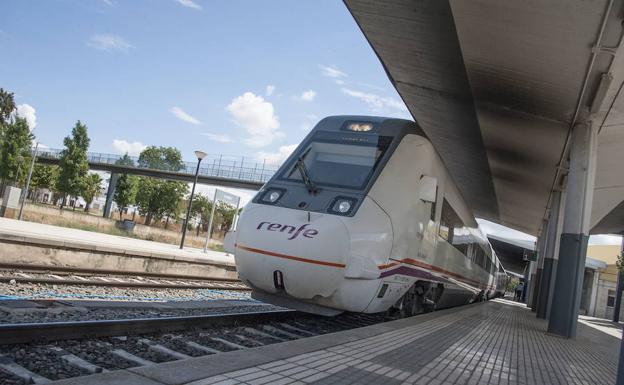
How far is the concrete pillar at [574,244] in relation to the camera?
1166cm

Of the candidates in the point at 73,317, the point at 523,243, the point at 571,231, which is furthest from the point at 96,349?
the point at 523,243

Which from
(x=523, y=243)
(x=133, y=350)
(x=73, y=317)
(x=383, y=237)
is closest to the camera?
(x=133, y=350)

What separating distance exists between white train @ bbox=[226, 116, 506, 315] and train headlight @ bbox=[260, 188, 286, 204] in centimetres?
2

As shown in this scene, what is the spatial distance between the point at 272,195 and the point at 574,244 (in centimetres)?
800

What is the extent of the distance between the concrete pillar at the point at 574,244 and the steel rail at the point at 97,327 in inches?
319

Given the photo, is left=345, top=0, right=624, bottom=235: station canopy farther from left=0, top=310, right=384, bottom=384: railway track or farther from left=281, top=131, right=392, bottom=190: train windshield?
left=0, top=310, right=384, bottom=384: railway track

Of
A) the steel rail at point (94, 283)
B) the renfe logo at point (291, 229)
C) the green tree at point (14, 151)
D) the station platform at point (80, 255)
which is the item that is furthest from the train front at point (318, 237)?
the green tree at point (14, 151)

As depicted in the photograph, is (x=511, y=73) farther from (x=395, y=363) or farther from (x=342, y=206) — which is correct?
(x=395, y=363)

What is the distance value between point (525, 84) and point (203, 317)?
949 centimetres

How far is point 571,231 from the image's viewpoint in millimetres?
11891

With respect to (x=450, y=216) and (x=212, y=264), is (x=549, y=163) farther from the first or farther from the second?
(x=212, y=264)

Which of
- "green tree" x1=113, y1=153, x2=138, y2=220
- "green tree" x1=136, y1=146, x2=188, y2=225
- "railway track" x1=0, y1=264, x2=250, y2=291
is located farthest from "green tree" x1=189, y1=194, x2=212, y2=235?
"railway track" x1=0, y1=264, x2=250, y2=291

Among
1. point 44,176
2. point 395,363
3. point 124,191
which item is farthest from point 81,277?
point 44,176

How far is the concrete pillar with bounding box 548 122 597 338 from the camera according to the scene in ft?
38.3
